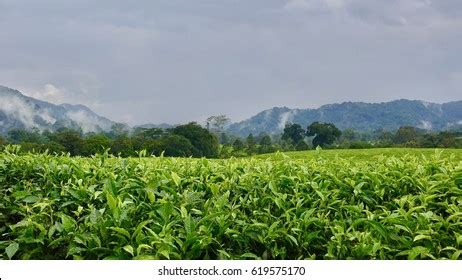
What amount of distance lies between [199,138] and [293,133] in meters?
31.7

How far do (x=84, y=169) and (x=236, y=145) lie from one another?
254ft

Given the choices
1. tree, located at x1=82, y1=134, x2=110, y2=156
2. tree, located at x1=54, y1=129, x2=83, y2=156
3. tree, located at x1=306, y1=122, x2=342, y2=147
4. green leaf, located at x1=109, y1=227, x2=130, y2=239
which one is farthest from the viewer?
tree, located at x1=306, y1=122, x2=342, y2=147

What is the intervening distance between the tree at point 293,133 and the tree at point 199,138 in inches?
1146

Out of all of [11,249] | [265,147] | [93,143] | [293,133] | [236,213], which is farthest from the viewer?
[293,133]

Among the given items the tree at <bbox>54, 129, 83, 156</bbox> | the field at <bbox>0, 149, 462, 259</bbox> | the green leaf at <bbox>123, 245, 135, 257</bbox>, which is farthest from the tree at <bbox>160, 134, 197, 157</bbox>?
the green leaf at <bbox>123, 245, 135, 257</bbox>

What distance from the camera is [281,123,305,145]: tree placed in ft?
340

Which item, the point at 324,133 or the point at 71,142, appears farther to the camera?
the point at 324,133

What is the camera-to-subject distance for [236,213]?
3.53 m

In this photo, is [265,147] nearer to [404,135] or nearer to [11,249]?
[404,135]

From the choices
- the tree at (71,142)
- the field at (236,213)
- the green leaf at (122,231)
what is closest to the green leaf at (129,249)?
the field at (236,213)

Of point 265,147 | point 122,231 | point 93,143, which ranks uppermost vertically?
point 122,231

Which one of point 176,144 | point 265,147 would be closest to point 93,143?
point 176,144

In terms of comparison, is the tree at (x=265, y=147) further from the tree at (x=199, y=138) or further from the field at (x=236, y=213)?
the field at (x=236, y=213)

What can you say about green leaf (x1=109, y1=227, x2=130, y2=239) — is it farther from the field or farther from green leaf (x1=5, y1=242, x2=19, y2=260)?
green leaf (x1=5, y1=242, x2=19, y2=260)
